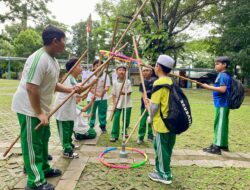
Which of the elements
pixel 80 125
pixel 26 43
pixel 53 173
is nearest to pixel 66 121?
pixel 53 173

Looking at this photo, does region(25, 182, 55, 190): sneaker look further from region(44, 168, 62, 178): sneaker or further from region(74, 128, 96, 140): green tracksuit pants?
→ region(74, 128, 96, 140): green tracksuit pants

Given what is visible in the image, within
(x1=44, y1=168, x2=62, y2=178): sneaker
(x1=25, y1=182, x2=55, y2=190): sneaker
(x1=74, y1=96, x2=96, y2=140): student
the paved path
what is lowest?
the paved path

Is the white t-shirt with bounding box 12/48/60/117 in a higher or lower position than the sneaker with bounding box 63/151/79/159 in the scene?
higher

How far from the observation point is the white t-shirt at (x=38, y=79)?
2957 mm

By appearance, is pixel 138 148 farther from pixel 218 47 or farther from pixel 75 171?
pixel 218 47

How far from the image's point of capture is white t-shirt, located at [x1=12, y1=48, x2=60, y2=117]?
296 centimetres

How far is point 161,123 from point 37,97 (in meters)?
1.67

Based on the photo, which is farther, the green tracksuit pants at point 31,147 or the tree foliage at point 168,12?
the tree foliage at point 168,12

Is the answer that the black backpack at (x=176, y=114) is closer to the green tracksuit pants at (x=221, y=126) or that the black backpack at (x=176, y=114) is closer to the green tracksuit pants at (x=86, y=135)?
the green tracksuit pants at (x=221, y=126)

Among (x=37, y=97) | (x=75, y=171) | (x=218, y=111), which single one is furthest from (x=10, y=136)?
(x=218, y=111)

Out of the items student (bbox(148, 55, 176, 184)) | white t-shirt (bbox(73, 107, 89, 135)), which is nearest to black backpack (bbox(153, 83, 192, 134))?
student (bbox(148, 55, 176, 184))

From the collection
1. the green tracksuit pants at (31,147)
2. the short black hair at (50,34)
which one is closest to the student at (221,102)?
the short black hair at (50,34)

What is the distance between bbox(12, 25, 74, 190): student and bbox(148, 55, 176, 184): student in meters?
1.37

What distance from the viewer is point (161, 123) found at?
355cm
